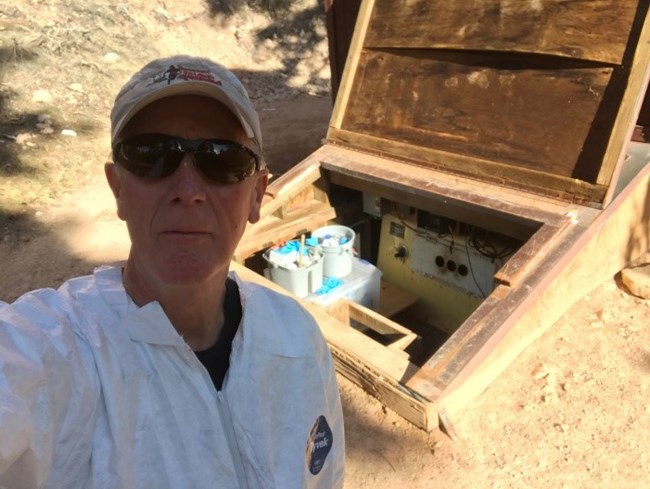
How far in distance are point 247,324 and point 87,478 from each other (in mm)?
491

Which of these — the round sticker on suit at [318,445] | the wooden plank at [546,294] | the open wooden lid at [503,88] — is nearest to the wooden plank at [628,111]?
the open wooden lid at [503,88]

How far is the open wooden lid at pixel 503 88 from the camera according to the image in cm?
383

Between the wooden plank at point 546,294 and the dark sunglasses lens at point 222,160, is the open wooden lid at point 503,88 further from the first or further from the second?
the dark sunglasses lens at point 222,160

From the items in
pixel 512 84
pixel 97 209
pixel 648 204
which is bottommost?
pixel 97 209

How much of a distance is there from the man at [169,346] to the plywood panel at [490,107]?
Result: 3.15 m

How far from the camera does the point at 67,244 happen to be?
22.4 feet

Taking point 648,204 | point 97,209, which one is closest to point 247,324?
point 648,204

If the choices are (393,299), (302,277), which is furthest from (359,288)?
(393,299)

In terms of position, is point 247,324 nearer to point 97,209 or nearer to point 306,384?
point 306,384

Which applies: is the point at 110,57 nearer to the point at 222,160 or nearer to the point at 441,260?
the point at 441,260

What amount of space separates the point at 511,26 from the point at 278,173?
491 centimetres

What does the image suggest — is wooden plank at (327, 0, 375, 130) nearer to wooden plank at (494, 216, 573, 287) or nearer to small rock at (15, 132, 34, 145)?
wooden plank at (494, 216, 573, 287)

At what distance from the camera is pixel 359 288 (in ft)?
16.2

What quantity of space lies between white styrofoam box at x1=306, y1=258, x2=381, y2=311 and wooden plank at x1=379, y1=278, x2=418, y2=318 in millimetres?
187
